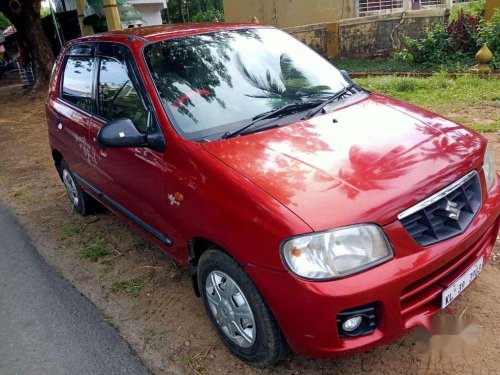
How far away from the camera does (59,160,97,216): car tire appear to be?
4.61m

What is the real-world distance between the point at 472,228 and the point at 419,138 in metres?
0.59

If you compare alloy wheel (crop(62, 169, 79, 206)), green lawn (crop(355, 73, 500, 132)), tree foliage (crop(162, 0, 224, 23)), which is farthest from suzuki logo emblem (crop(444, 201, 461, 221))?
tree foliage (crop(162, 0, 224, 23))

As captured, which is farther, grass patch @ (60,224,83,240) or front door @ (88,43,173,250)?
grass patch @ (60,224,83,240)

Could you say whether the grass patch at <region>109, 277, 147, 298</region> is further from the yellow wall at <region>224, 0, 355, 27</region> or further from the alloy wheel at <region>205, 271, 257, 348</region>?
the yellow wall at <region>224, 0, 355, 27</region>

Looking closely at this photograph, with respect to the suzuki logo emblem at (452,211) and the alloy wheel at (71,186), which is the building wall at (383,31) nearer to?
the alloy wheel at (71,186)

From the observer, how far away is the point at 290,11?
1698 centimetres

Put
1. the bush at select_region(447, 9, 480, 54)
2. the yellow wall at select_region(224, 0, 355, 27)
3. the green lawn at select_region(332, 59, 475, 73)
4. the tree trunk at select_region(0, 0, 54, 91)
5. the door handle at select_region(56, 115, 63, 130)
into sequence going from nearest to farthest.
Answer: the door handle at select_region(56, 115, 63, 130)
the green lawn at select_region(332, 59, 475, 73)
the bush at select_region(447, 9, 480, 54)
the tree trunk at select_region(0, 0, 54, 91)
the yellow wall at select_region(224, 0, 355, 27)

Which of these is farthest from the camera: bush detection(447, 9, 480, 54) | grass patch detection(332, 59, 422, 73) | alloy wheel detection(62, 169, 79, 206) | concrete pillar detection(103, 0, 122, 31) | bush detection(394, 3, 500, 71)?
grass patch detection(332, 59, 422, 73)

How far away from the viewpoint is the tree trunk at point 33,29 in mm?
12797

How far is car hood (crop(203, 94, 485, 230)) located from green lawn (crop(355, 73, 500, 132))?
3.46 metres

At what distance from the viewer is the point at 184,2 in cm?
3444

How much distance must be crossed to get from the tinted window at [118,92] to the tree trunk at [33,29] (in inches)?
451

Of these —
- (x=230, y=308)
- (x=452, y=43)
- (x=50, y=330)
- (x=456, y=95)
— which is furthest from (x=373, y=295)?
(x=452, y=43)

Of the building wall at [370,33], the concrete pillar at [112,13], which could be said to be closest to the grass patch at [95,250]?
the concrete pillar at [112,13]
